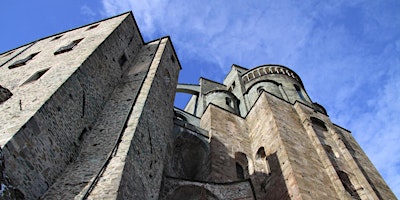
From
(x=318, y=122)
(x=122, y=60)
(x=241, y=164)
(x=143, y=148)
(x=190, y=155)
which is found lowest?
(x=143, y=148)

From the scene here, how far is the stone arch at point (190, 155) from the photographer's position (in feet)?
47.1

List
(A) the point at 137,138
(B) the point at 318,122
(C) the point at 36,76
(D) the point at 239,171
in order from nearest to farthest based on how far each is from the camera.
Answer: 1. (A) the point at 137,138
2. (C) the point at 36,76
3. (D) the point at 239,171
4. (B) the point at 318,122

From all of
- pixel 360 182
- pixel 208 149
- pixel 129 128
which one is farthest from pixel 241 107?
pixel 129 128

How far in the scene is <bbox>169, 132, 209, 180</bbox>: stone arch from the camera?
14367 millimetres

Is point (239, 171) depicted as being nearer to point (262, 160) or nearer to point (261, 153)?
point (262, 160)

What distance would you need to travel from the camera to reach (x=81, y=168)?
812cm

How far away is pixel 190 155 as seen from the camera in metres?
15.4

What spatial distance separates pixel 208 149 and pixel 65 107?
7.70 metres

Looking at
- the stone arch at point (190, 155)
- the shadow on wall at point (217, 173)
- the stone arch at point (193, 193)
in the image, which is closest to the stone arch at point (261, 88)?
the shadow on wall at point (217, 173)

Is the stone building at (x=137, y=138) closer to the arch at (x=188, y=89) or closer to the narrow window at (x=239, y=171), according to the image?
the narrow window at (x=239, y=171)

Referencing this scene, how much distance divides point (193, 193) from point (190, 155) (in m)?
4.86

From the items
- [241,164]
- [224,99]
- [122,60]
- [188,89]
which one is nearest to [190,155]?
[241,164]

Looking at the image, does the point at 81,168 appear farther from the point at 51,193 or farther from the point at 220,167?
the point at 220,167

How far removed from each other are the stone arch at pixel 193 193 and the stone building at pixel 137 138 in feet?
0.11
